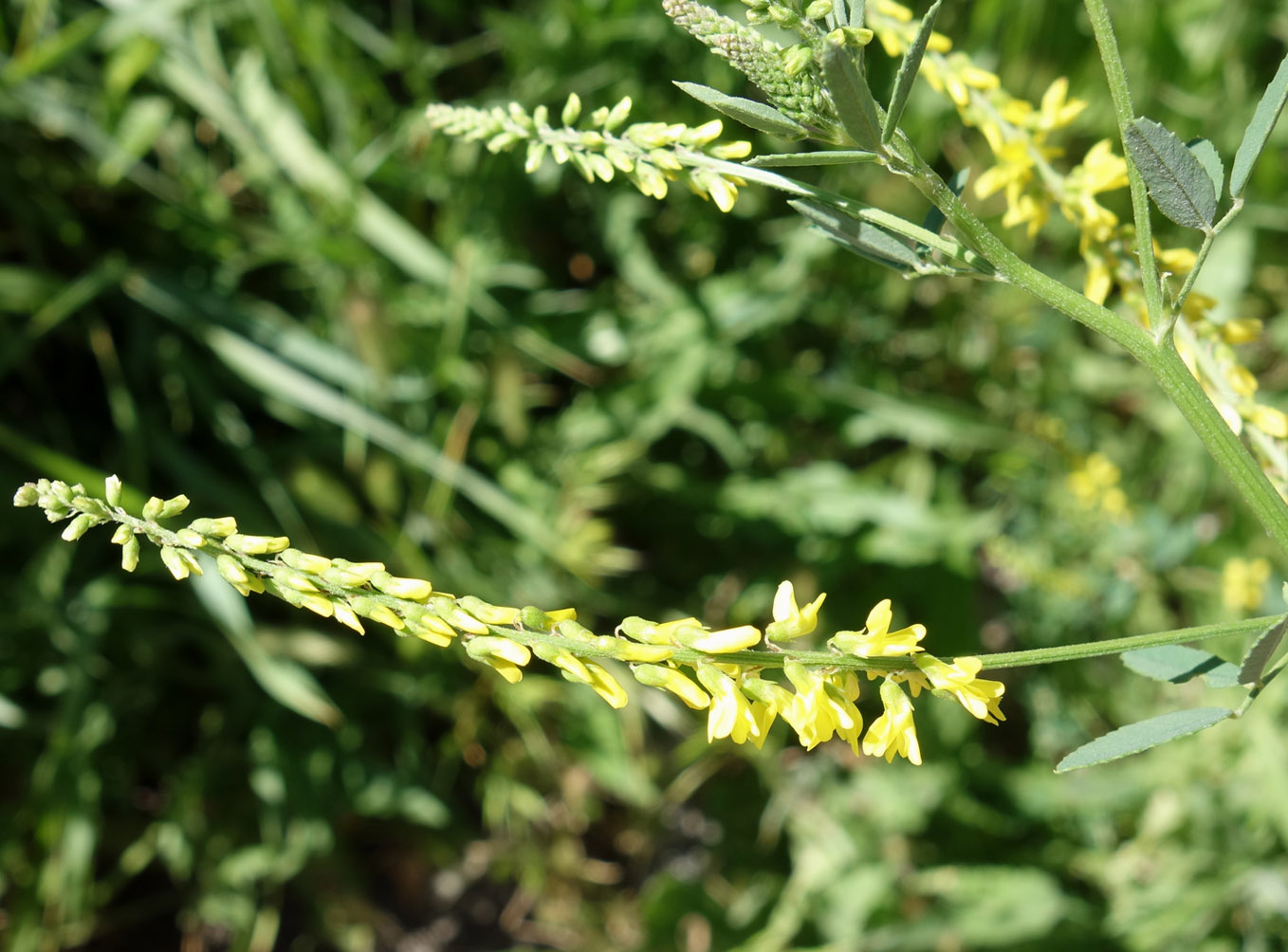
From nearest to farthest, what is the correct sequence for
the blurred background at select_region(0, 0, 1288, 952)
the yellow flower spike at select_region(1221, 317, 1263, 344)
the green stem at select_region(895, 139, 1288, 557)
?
the green stem at select_region(895, 139, 1288, 557)
the yellow flower spike at select_region(1221, 317, 1263, 344)
the blurred background at select_region(0, 0, 1288, 952)

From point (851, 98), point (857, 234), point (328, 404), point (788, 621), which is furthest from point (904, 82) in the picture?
point (328, 404)

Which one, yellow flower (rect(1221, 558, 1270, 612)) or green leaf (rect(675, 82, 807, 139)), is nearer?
green leaf (rect(675, 82, 807, 139))

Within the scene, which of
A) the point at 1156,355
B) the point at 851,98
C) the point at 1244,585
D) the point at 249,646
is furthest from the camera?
the point at 1244,585

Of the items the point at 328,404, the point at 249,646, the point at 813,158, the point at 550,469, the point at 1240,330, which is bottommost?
the point at 249,646

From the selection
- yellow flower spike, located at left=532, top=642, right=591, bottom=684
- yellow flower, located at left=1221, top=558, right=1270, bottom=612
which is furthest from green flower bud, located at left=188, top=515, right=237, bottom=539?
yellow flower, located at left=1221, top=558, right=1270, bottom=612

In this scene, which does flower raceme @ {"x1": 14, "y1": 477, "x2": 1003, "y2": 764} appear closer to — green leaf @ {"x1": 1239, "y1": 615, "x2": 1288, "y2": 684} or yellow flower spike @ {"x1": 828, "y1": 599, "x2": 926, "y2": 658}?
yellow flower spike @ {"x1": 828, "y1": 599, "x2": 926, "y2": 658}

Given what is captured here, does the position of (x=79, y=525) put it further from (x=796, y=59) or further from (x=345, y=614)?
(x=796, y=59)
